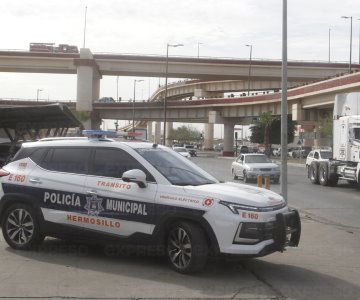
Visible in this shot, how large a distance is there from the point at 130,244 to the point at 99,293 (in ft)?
4.24

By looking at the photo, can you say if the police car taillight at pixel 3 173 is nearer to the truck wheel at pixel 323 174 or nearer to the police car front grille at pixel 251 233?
the police car front grille at pixel 251 233

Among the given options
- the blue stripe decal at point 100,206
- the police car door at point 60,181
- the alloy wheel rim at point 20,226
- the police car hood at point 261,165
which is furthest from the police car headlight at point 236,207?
the police car hood at point 261,165

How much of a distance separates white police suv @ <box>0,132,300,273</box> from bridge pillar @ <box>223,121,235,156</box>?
225 feet

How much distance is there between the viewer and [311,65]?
72.2 meters

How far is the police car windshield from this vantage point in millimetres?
7535

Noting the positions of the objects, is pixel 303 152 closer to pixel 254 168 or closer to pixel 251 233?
A: pixel 254 168

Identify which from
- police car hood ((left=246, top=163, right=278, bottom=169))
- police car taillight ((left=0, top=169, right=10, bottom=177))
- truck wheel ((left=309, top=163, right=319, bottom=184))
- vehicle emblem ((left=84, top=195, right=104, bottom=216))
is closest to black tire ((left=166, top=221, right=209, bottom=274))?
vehicle emblem ((left=84, top=195, right=104, bottom=216))

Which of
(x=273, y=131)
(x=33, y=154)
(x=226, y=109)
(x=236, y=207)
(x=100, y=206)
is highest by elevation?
(x=226, y=109)

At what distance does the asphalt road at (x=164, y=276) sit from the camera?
6.26 meters

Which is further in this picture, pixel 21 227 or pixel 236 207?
pixel 21 227

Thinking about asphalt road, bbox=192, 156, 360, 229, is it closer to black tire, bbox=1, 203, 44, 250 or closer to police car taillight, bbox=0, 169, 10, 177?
black tire, bbox=1, 203, 44, 250

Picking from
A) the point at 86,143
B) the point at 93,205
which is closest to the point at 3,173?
the point at 86,143

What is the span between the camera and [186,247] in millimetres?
7035

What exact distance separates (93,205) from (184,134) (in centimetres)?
15687
